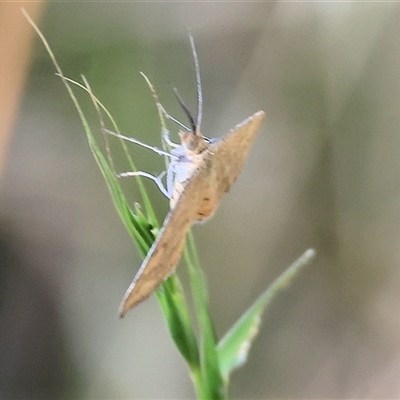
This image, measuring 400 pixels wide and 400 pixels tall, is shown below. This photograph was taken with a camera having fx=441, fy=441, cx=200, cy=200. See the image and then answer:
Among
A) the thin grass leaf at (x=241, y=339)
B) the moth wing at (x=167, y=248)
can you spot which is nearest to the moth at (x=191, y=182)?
the moth wing at (x=167, y=248)

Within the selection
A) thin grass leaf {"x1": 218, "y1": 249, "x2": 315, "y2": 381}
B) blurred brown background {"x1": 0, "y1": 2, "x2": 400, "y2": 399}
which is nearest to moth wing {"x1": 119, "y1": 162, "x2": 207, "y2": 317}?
thin grass leaf {"x1": 218, "y1": 249, "x2": 315, "y2": 381}

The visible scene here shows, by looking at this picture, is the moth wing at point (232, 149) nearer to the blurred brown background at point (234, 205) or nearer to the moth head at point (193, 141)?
the moth head at point (193, 141)

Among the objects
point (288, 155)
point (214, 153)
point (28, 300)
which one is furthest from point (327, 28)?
point (28, 300)

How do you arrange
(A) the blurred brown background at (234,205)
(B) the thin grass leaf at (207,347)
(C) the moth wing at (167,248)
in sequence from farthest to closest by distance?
(A) the blurred brown background at (234,205) < (B) the thin grass leaf at (207,347) < (C) the moth wing at (167,248)

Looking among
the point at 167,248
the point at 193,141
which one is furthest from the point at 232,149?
the point at 167,248

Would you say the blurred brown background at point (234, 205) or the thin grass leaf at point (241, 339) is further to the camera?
the blurred brown background at point (234, 205)

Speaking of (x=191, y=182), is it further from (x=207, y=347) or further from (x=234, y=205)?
(x=234, y=205)

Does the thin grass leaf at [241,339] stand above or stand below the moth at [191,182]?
below
